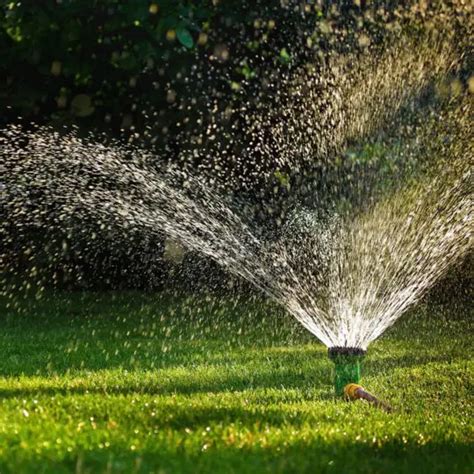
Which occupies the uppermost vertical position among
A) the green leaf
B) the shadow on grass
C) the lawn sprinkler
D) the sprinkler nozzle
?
the green leaf

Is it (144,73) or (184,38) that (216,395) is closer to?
(184,38)

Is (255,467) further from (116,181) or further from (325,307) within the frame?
(116,181)

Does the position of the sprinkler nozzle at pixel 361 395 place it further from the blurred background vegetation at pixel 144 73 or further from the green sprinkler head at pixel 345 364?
the blurred background vegetation at pixel 144 73

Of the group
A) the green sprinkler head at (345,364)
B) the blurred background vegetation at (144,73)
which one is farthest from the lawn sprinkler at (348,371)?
the blurred background vegetation at (144,73)

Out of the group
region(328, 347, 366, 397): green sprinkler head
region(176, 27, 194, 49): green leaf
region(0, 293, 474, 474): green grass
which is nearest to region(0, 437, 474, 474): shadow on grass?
region(0, 293, 474, 474): green grass

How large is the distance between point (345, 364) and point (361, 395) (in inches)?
11.1

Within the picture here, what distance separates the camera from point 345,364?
596 centimetres

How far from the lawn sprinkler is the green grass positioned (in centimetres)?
15

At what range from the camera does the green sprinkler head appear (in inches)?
233

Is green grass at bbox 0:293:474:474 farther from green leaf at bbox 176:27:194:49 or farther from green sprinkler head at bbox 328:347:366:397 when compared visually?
green leaf at bbox 176:27:194:49

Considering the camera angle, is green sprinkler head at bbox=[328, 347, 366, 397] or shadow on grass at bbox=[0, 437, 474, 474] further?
green sprinkler head at bbox=[328, 347, 366, 397]

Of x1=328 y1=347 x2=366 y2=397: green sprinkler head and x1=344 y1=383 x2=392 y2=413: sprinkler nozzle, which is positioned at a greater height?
x1=328 y1=347 x2=366 y2=397: green sprinkler head

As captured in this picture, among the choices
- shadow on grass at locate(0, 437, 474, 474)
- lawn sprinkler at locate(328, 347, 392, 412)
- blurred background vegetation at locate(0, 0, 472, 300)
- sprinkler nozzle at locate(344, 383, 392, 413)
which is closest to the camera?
shadow on grass at locate(0, 437, 474, 474)

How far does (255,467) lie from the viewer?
3678 mm
